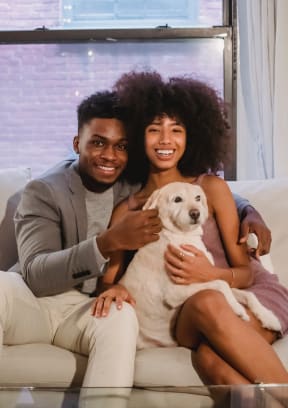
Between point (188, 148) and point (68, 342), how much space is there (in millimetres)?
644

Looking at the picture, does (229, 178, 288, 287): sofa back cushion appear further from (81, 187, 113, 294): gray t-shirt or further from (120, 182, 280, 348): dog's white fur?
(81, 187, 113, 294): gray t-shirt

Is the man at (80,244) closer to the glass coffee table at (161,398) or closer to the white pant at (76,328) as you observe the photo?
the white pant at (76,328)

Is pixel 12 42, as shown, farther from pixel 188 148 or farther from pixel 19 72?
pixel 188 148

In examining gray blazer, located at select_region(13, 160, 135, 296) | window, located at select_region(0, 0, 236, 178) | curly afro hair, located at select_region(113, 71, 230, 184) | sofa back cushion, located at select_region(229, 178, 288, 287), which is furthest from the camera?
window, located at select_region(0, 0, 236, 178)

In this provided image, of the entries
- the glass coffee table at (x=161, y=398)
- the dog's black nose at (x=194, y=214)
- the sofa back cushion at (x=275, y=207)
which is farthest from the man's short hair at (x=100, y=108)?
the glass coffee table at (x=161, y=398)

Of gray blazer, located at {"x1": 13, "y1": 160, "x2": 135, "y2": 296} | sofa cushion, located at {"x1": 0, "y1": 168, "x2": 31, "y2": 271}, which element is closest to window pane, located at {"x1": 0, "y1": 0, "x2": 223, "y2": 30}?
sofa cushion, located at {"x1": 0, "y1": 168, "x2": 31, "y2": 271}

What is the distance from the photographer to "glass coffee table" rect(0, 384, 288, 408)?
4.81 ft

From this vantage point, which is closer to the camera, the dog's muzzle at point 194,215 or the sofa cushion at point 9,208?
the dog's muzzle at point 194,215

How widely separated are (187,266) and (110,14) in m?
1.64

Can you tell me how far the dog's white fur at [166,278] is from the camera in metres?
1.90

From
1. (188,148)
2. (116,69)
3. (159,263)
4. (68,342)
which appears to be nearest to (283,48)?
(116,69)

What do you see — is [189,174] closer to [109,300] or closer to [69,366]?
[109,300]

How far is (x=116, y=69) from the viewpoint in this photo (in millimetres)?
3156

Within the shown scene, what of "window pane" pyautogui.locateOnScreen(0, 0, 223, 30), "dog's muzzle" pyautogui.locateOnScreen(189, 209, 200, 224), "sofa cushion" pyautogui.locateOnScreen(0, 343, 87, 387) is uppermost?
"window pane" pyautogui.locateOnScreen(0, 0, 223, 30)
